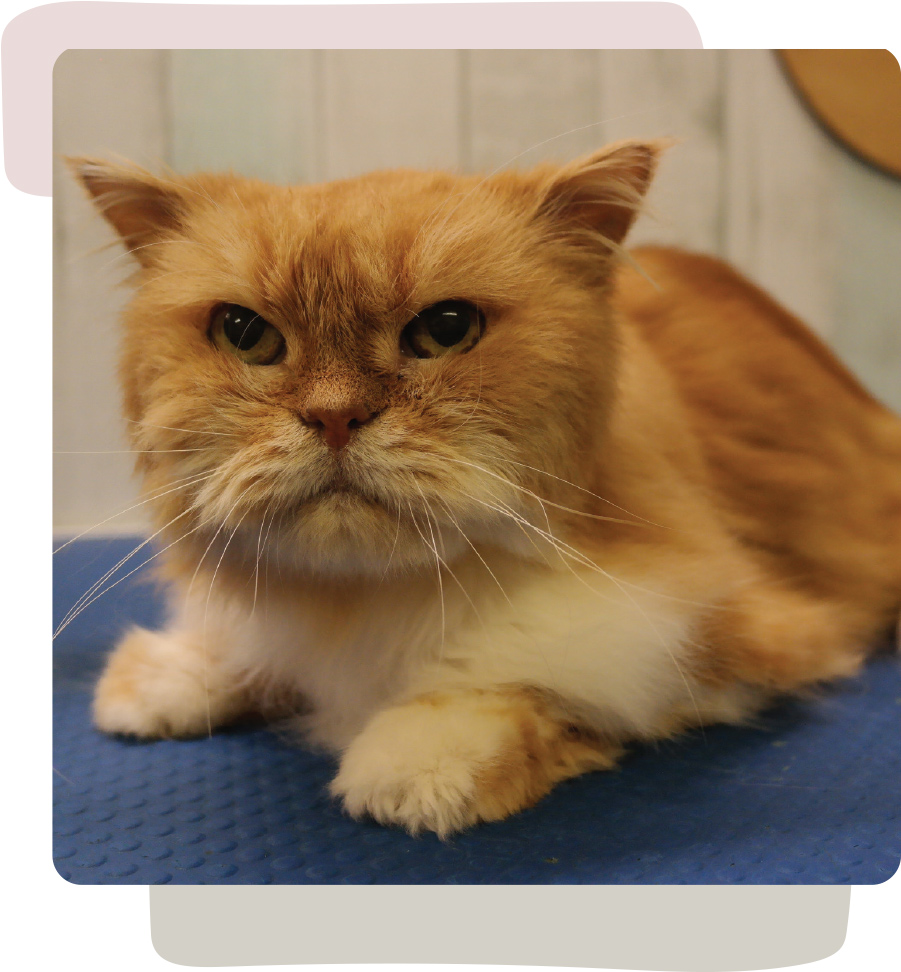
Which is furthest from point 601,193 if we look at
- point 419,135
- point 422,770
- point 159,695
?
point 159,695

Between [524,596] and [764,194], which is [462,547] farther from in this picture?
[764,194]

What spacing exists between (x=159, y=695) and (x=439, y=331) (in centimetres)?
64

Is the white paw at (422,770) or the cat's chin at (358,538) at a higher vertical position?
the cat's chin at (358,538)

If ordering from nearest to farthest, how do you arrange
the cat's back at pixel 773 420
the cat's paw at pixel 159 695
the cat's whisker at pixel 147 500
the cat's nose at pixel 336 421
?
the cat's nose at pixel 336 421 → the cat's whisker at pixel 147 500 → the cat's paw at pixel 159 695 → the cat's back at pixel 773 420

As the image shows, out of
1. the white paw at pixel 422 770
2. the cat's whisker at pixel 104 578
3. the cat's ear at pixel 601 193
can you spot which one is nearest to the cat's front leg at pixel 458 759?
the white paw at pixel 422 770

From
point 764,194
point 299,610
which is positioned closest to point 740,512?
point 764,194

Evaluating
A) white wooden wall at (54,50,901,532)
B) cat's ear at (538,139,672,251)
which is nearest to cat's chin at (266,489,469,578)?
white wooden wall at (54,50,901,532)

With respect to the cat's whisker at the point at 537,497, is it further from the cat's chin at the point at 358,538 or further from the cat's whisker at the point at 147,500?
the cat's whisker at the point at 147,500

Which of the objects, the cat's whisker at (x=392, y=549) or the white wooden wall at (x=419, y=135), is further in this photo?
the white wooden wall at (x=419, y=135)

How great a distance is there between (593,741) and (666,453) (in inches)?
17.0

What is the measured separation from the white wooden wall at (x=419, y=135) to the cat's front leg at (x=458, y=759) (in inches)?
15.8

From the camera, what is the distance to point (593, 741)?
1155mm

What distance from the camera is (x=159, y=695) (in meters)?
1.25

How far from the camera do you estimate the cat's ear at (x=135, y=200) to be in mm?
1093
